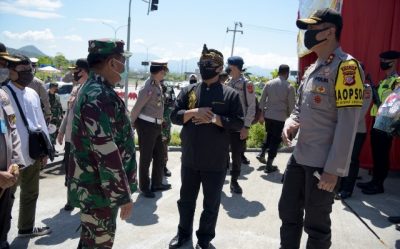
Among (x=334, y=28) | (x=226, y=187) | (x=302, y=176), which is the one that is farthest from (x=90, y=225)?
(x=226, y=187)

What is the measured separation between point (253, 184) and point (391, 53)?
3228 mm

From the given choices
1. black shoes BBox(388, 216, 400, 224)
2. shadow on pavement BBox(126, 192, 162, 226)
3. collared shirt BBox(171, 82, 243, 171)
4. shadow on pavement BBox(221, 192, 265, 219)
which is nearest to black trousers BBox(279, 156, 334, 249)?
collared shirt BBox(171, 82, 243, 171)

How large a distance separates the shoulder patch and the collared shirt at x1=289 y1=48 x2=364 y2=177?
0.05 metres

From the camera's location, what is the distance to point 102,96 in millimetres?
2580

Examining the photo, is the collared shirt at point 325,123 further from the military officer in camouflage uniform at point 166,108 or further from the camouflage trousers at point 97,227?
the military officer in camouflage uniform at point 166,108

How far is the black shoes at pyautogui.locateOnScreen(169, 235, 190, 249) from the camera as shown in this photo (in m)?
4.06

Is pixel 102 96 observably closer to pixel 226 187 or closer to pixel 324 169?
pixel 324 169

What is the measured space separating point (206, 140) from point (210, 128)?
0.13 meters

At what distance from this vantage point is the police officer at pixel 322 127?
287 centimetres

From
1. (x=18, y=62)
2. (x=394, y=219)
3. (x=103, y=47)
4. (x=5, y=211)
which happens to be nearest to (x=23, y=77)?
(x=18, y=62)

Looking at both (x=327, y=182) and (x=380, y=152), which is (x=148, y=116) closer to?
(x=327, y=182)

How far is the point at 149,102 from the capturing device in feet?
18.9

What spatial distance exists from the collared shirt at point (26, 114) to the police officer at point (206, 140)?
1494 mm

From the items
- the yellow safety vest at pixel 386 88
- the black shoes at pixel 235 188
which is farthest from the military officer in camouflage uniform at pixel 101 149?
the yellow safety vest at pixel 386 88
